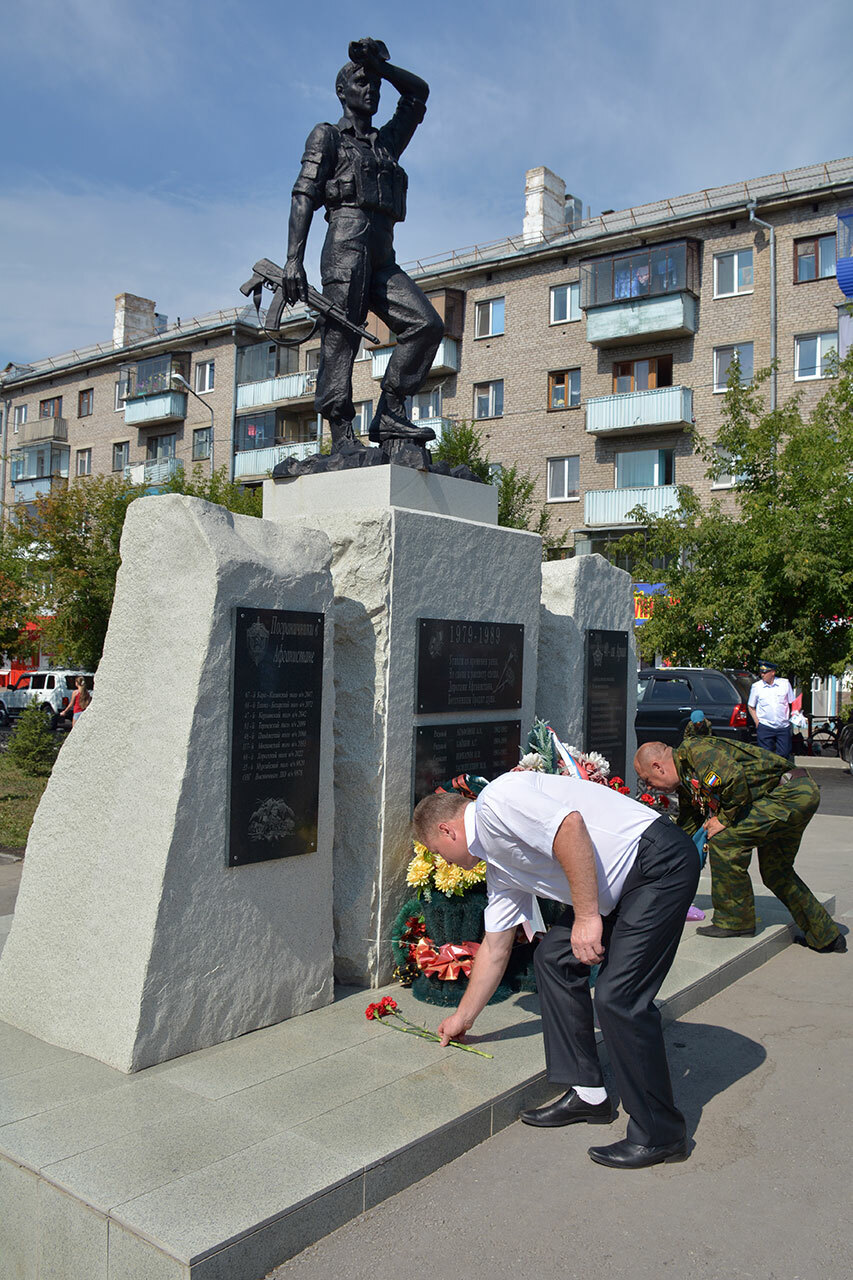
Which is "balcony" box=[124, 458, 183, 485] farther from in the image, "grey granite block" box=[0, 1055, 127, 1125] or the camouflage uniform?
"grey granite block" box=[0, 1055, 127, 1125]

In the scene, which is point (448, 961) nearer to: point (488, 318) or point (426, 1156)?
point (426, 1156)

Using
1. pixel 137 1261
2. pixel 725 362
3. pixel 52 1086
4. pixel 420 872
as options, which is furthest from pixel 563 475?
pixel 137 1261

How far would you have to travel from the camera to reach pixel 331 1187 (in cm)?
296

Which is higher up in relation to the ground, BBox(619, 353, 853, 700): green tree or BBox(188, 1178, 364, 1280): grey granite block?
BBox(619, 353, 853, 700): green tree

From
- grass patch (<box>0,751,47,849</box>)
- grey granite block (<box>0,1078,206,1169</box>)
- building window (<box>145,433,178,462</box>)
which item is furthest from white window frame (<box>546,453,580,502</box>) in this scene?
grey granite block (<box>0,1078,206,1169</box>)

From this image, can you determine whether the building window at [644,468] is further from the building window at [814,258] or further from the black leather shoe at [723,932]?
the black leather shoe at [723,932]

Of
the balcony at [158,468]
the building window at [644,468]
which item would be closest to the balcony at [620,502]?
the building window at [644,468]

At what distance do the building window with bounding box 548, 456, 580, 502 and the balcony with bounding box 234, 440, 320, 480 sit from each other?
8256 millimetres

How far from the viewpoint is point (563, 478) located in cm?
3019

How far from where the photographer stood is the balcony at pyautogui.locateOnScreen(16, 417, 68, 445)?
43812 mm

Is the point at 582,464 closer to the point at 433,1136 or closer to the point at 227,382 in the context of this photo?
the point at 227,382

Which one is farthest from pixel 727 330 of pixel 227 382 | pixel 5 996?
pixel 5 996

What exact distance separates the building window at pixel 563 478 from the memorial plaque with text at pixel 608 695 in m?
23.2

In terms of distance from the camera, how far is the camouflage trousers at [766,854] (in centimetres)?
579
